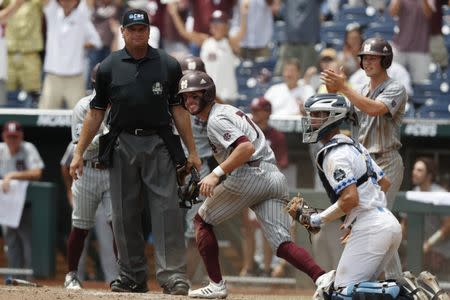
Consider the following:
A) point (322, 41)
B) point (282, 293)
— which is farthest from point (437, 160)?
point (282, 293)

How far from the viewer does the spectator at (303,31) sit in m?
14.1

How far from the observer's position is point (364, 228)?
7.55 m

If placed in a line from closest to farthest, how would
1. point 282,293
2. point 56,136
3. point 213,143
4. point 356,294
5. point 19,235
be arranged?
point 356,294 < point 213,143 < point 282,293 < point 19,235 < point 56,136

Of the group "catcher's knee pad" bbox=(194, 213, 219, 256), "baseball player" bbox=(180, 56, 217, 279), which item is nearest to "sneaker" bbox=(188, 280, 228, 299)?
"catcher's knee pad" bbox=(194, 213, 219, 256)

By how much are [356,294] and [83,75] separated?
22.1 feet

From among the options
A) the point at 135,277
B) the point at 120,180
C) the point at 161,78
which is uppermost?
the point at 161,78

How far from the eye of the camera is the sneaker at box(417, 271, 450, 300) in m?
7.59

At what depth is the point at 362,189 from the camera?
755 centimetres

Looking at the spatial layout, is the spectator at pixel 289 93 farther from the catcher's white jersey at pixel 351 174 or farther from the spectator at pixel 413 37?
the catcher's white jersey at pixel 351 174

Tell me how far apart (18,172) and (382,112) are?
17.3ft

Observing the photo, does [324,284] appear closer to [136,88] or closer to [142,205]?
[142,205]

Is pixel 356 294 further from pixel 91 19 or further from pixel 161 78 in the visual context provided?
pixel 91 19

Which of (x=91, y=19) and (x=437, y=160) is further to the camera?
(x=91, y=19)

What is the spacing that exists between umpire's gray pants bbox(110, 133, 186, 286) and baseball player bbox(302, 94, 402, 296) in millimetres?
1307
